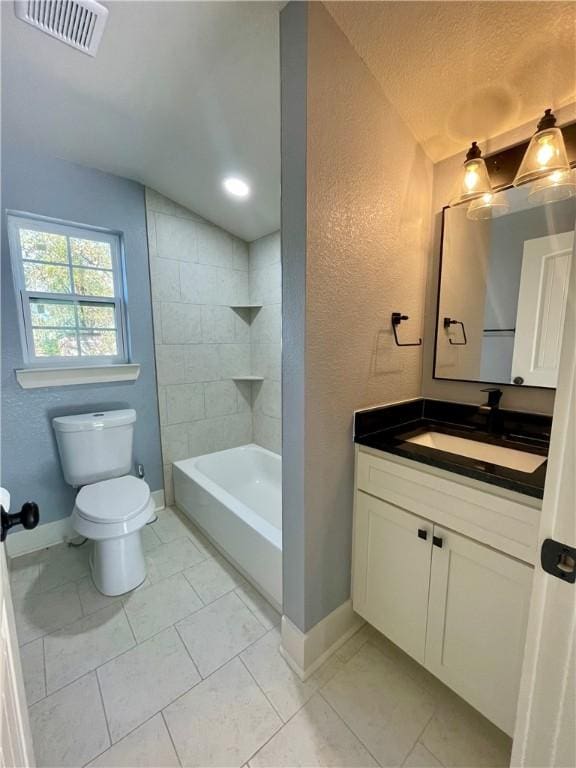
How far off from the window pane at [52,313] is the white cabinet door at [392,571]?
6.59 feet

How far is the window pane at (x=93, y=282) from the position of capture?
1969 mm

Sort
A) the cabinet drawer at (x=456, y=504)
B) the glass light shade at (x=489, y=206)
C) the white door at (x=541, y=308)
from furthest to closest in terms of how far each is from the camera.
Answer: the glass light shade at (x=489, y=206)
the white door at (x=541, y=308)
the cabinet drawer at (x=456, y=504)

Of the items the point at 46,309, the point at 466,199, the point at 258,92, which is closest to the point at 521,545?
the point at 466,199

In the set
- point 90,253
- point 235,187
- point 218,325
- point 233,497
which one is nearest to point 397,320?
point 235,187

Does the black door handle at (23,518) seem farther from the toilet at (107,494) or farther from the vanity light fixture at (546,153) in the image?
the vanity light fixture at (546,153)

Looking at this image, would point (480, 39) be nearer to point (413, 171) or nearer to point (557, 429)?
point (413, 171)

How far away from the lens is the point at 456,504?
99 centimetres

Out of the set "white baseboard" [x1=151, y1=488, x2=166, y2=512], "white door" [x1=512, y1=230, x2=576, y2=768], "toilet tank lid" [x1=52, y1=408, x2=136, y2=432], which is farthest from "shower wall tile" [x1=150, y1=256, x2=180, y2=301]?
"white door" [x1=512, y1=230, x2=576, y2=768]

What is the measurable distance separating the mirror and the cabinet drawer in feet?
2.14

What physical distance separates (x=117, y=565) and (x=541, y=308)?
230 cm

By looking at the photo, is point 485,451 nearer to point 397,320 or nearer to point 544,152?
point 397,320

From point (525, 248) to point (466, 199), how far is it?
1.06 ft

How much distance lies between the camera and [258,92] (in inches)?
50.0

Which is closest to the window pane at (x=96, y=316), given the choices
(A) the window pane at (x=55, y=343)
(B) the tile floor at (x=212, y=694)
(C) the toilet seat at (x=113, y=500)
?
(A) the window pane at (x=55, y=343)
